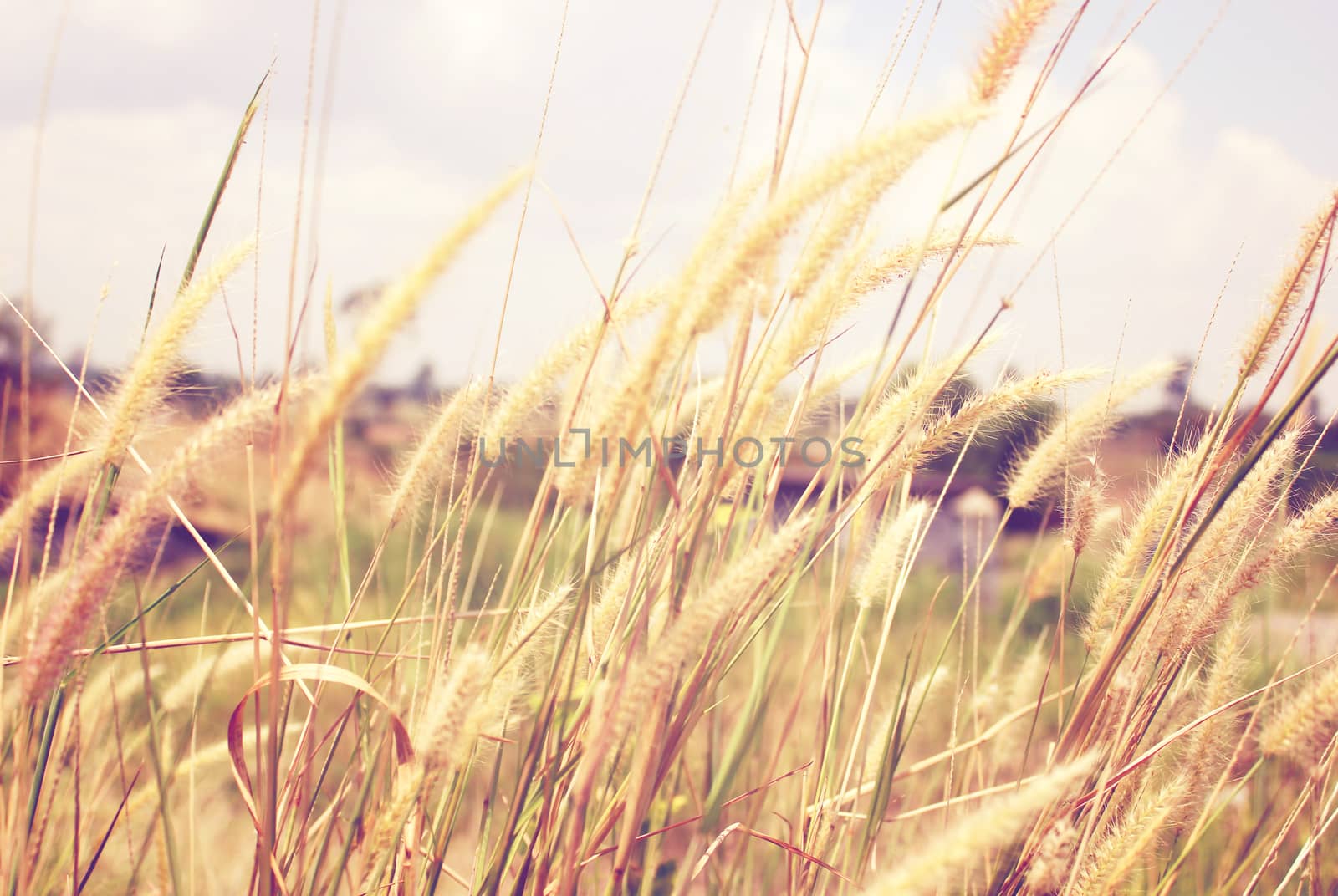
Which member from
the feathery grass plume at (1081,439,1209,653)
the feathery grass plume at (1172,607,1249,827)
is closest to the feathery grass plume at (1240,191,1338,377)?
the feathery grass plume at (1081,439,1209,653)

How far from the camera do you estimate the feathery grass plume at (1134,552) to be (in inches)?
37.9

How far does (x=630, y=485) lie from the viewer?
3.68 feet

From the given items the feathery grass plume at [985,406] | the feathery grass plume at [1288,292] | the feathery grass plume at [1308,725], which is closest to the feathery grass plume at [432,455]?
the feathery grass plume at [985,406]

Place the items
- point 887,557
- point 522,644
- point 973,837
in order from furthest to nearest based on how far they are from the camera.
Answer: point 887,557, point 522,644, point 973,837

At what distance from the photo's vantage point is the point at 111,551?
0.61 meters

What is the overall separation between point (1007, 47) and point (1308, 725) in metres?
0.85

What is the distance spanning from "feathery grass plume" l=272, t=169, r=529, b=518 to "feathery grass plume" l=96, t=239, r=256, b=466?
321 mm

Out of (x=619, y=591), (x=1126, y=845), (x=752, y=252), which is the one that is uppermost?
(x=752, y=252)

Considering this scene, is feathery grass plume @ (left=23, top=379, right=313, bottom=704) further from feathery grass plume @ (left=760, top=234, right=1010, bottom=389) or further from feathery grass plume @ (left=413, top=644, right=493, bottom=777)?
feathery grass plume @ (left=760, top=234, right=1010, bottom=389)

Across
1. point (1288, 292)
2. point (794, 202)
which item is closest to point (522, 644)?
point (794, 202)

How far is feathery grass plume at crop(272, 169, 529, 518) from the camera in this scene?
51cm

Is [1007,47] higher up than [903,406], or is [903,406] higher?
[1007,47]

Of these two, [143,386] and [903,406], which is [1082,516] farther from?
[143,386]

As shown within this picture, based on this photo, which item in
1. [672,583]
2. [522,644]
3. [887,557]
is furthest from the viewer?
[887,557]
